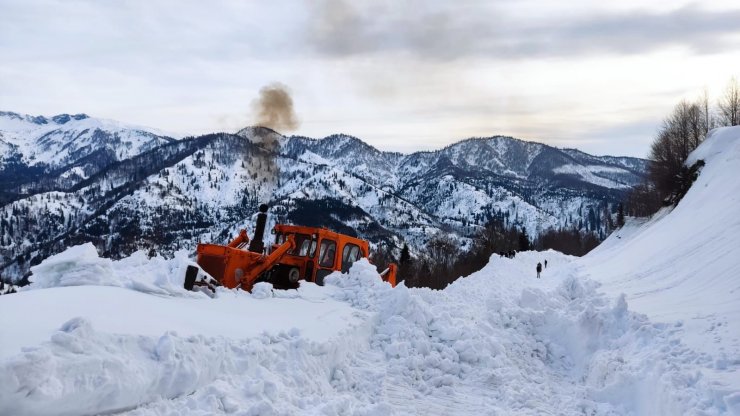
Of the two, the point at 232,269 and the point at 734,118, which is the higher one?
the point at 734,118

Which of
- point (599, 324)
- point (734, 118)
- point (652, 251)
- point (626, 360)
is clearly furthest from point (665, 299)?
point (734, 118)

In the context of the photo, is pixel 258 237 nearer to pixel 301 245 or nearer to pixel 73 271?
pixel 301 245

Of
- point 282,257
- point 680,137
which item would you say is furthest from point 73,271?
point 680,137

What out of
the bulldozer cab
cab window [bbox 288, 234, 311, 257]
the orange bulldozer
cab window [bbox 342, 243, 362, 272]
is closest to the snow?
the bulldozer cab

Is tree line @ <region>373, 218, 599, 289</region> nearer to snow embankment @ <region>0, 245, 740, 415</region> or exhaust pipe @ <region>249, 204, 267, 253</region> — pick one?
exhaust pipe @ <region>249, 204, 267, 253</region>

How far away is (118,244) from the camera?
17062 cm

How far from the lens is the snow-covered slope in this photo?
29.7ft

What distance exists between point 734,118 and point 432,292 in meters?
49.9

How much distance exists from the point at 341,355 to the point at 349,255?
6909mm

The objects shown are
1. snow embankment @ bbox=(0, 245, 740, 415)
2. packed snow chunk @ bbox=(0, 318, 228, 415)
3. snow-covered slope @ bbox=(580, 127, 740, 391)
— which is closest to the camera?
packed snow chunk @ bbox=(0, 318, 228, 415)

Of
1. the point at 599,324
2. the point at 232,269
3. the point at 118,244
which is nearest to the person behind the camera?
the point at 599,324

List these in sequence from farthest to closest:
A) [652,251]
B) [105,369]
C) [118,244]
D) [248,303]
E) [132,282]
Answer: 1. [118,244]
2. [652,251]
3. [248,303]
4. [132,282]
5. [105,369]

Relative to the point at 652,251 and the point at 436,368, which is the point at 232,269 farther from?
the point at 652,251

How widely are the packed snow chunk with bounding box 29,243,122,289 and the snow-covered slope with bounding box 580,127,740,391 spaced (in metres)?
9.45
